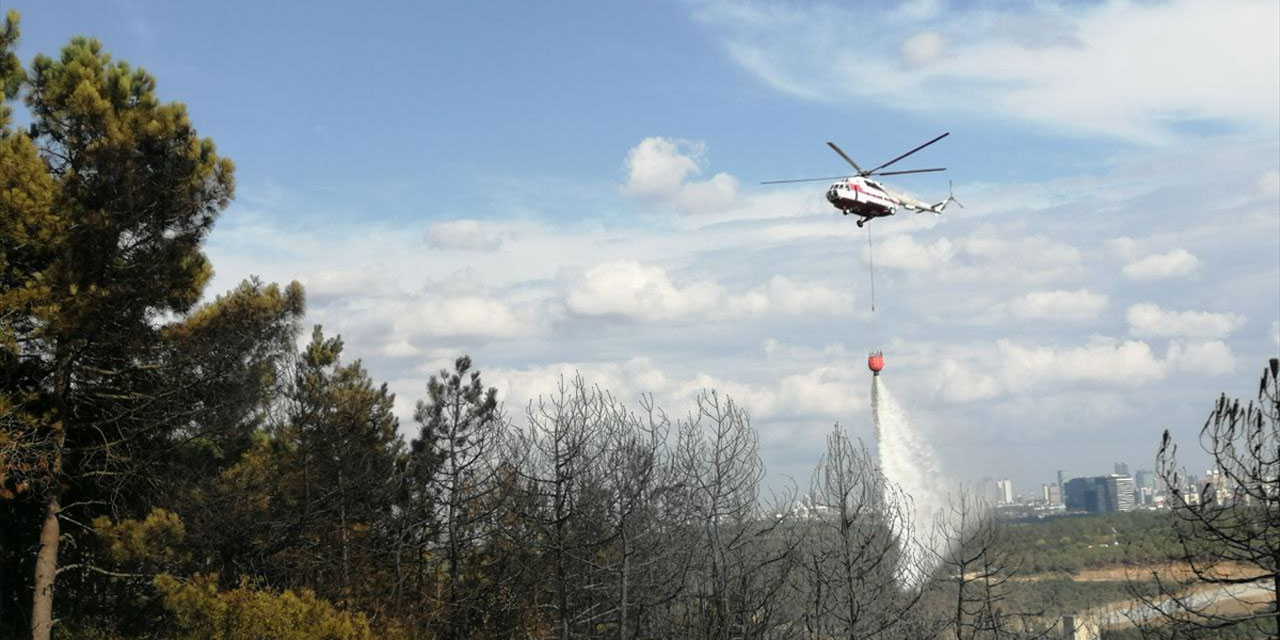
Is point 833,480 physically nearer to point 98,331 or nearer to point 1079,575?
point 98,331

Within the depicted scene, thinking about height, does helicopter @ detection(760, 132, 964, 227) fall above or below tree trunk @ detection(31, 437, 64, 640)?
above

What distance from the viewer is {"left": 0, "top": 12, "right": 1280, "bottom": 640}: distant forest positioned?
1966 centimetres

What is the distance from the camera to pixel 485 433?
3034 cm

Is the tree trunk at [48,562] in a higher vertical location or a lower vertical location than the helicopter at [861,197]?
lower

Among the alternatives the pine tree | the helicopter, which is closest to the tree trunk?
the pine tree

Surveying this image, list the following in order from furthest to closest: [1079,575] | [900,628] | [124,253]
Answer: [1079,575] < [900,628] < [124,253]

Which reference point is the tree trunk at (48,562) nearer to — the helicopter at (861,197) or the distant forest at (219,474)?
the distant forest at (219,474)

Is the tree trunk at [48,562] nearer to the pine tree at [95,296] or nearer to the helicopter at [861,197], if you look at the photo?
the pine tree at [95,296]

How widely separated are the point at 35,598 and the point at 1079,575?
115m

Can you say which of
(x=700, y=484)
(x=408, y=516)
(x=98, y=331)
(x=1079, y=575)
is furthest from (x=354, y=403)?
(x=1079, y=575)

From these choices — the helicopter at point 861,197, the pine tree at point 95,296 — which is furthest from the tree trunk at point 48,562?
the helicopter at point 861,197

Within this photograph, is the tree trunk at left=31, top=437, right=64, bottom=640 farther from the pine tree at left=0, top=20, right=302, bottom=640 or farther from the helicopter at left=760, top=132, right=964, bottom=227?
the helicopter at left=760, top=132, right=964, bottom=227

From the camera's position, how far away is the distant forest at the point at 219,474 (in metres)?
19.7

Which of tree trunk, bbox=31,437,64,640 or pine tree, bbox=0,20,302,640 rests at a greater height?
pine tree, bbox=0,20,302,640
